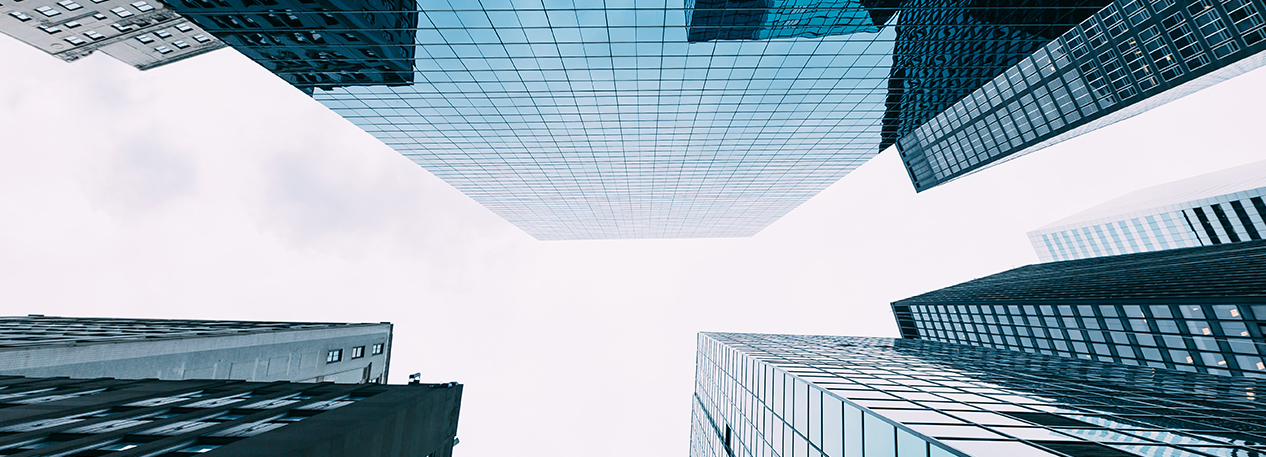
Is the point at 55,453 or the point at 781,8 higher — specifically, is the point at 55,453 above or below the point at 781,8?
below

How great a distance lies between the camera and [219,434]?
13.2m

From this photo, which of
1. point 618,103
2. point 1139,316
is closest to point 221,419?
point 618,103

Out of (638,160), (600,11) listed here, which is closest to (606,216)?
(638,160)

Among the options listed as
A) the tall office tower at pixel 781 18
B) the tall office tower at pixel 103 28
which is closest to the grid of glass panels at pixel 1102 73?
the tall office tower at pixel 781 18

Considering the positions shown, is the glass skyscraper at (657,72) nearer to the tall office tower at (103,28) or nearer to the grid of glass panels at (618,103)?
the grid of glass panels at (618,103)

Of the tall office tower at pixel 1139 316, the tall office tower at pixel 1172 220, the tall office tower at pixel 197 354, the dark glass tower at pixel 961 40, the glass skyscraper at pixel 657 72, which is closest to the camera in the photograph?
the tall office tower at pixel 197 354

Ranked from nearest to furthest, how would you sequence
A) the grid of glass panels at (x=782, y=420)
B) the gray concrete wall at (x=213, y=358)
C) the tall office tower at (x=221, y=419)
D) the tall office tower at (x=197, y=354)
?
the tall office tower at (x=221, y=419) < the grid of glass panels at (x=782, y=420) < the gray concrete wall at (x=213, y=358) < the tall office tower at (x=197, y=354)

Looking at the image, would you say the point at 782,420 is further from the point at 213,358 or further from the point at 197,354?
the point at 197,354

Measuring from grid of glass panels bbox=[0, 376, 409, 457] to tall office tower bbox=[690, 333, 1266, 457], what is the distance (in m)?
17.2

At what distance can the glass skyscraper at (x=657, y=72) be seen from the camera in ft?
98.5

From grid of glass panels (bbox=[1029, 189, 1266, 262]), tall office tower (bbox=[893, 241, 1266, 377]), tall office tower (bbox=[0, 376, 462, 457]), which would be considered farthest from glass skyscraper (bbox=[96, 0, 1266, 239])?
grid of glass panels (bbox=[1029, 189, 1266, 262])

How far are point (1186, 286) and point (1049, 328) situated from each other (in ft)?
35.3

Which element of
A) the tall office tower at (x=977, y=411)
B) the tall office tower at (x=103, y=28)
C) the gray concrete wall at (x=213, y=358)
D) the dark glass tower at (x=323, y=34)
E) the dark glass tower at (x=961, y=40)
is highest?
the tall office tower at (x=103, y=28)

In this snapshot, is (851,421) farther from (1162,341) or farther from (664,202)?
(664,202)
